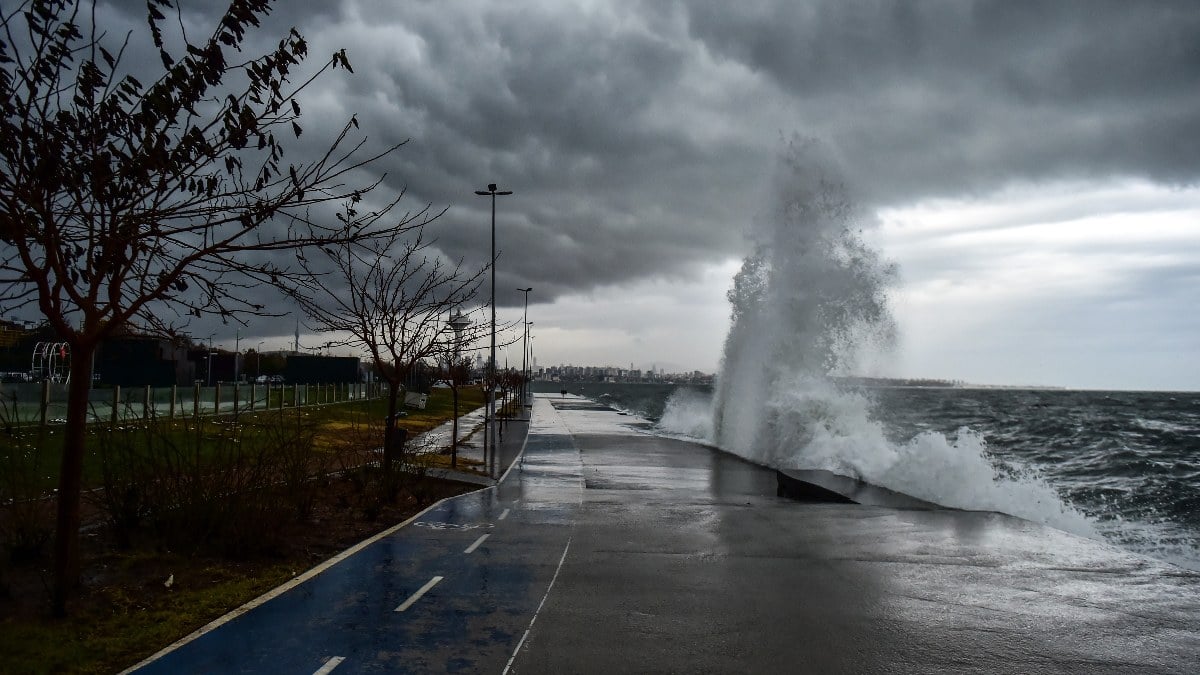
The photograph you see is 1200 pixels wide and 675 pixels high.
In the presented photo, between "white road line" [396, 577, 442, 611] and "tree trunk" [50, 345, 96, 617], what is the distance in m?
2.88

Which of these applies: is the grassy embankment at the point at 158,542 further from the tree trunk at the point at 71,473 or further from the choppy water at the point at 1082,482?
the choppy water at the point at 1082,482

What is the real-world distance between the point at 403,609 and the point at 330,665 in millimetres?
1730

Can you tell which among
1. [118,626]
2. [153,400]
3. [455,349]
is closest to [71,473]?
[118,626]

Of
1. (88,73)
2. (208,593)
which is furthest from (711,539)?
(88,73)

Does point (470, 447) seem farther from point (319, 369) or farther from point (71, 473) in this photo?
point (319, 369)

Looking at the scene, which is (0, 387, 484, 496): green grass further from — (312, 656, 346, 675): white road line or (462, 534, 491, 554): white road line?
(312, 656, 346, 675): white road line

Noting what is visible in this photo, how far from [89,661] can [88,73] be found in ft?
15.1

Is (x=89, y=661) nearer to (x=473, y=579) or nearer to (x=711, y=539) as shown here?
(x=473, y=579)

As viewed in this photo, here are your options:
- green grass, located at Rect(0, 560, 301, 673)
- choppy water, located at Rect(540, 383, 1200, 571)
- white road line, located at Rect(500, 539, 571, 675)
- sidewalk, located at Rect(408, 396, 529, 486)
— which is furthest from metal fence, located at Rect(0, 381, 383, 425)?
choppy water, located at Rect(540, 383, 1200, 571)

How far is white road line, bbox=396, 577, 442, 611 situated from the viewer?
8.26m

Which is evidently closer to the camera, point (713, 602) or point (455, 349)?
point (713, 602)

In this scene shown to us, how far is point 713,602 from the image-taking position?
8688 mm

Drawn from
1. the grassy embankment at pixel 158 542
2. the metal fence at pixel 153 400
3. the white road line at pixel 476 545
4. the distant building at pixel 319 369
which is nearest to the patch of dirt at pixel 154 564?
the grassy embankment at pixel 158 542

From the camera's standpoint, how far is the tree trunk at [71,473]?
7.29 metres
